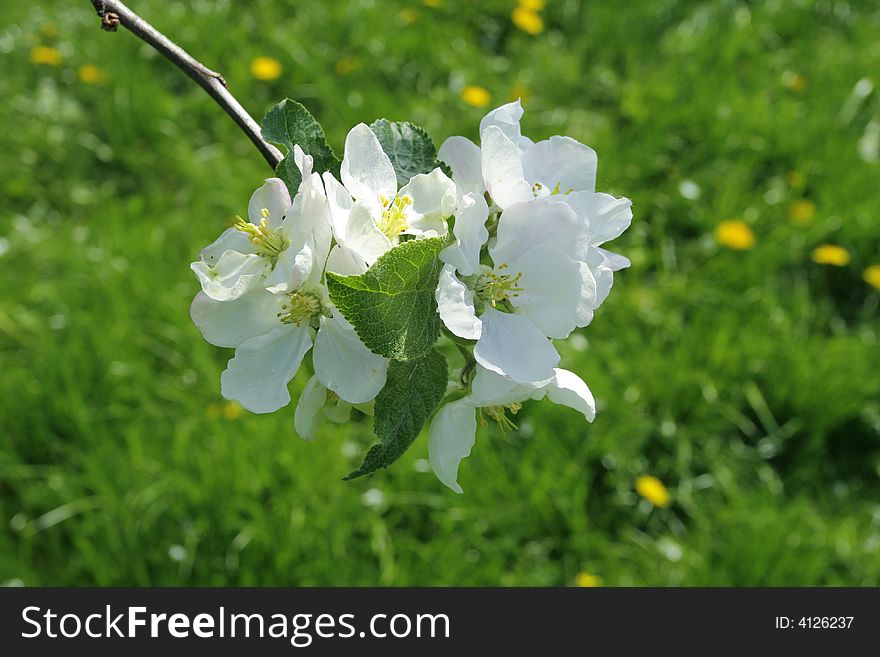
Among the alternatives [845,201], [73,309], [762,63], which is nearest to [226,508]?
[73,309]

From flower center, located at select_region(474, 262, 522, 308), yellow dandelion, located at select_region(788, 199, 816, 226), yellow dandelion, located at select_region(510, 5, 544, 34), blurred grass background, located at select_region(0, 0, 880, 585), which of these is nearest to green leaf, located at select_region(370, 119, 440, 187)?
flower center, located at select_region(474, 262, 522, 308)

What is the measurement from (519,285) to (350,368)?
132 mm

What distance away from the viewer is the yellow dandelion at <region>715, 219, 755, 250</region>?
7.48 ft

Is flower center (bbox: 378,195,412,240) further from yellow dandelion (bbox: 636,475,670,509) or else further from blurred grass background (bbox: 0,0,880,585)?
yellow dandelion (bbox: 636,475,670,509)

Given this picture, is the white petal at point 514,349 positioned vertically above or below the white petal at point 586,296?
below

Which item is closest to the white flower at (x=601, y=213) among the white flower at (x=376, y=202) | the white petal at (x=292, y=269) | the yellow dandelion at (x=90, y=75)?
the white flower at (x=376, y=202)

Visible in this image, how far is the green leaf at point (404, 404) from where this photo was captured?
0.63m

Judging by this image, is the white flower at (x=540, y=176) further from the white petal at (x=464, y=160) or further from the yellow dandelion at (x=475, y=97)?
the yellow dandelion at (x=475, y=97)

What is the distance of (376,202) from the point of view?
27.6 inches

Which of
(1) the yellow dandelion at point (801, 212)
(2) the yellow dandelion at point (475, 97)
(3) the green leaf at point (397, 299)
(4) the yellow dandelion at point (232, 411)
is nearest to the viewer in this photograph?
(3) the green leaf at point (397, 299)

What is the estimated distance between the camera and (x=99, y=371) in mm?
2072

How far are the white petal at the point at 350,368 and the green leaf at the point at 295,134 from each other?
0.42 ft
